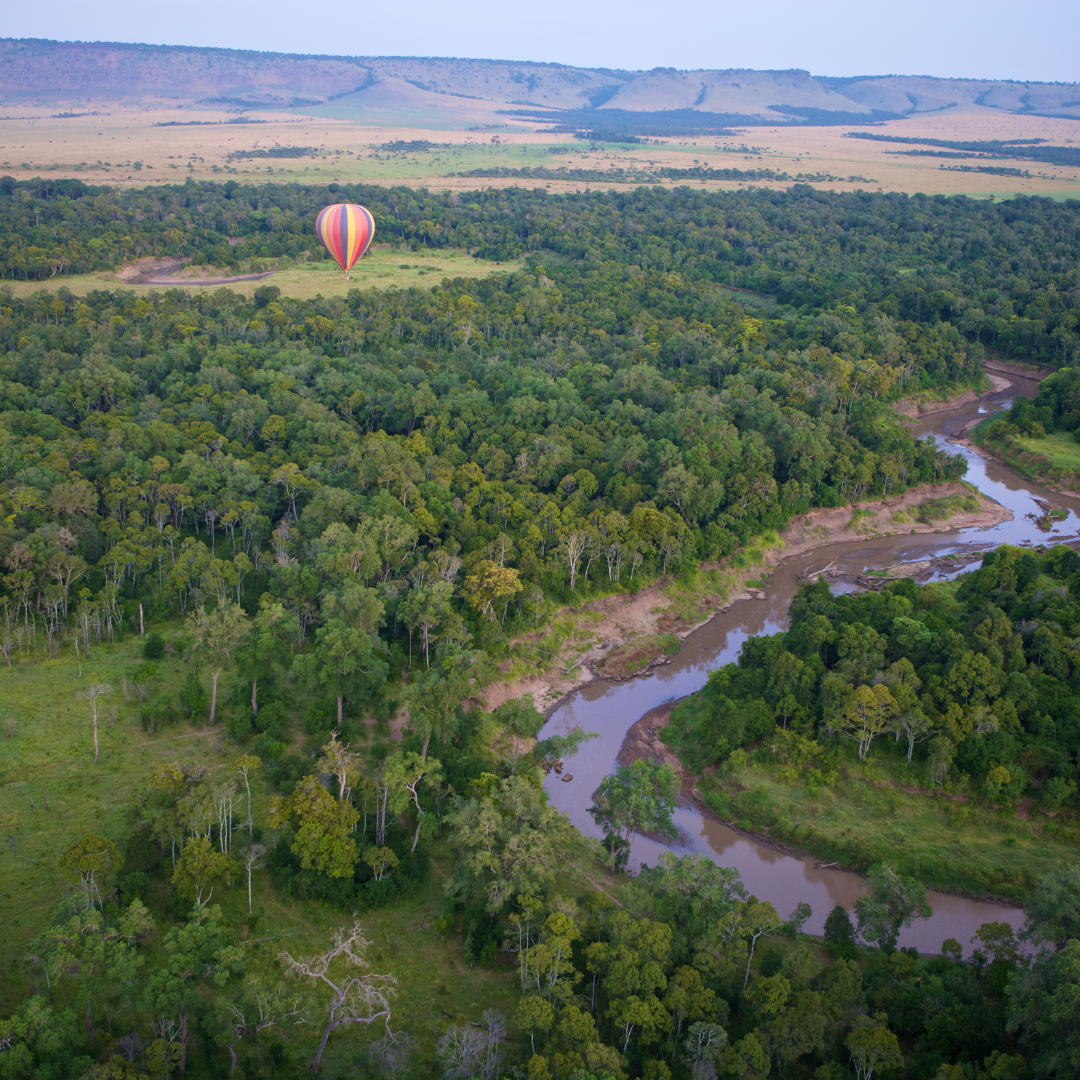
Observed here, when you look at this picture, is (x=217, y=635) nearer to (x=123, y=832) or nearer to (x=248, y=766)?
(x=248, y=766)

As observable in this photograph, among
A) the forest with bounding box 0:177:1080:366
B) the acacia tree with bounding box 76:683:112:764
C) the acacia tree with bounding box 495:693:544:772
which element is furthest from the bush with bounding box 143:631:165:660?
the forest with bounding box 0:177:1080:366

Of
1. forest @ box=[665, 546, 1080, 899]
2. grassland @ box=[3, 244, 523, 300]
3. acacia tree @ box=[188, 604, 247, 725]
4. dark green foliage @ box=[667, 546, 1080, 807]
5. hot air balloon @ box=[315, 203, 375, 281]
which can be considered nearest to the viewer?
forest @ box=[665, 546, 1080, 899]

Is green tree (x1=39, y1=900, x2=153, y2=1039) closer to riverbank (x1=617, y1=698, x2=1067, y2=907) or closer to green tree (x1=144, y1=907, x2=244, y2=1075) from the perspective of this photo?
green tree (x1=144, y1=907, x2=244, y2=1075)

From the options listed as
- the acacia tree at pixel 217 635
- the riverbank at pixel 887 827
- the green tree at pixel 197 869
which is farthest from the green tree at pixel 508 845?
the acacia tree at pixel 217 635

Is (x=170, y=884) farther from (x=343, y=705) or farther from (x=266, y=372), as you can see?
(x=266, y=372)

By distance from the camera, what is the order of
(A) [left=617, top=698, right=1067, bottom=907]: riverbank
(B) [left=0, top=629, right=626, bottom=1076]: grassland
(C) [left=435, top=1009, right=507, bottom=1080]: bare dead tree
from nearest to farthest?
(C) [left=435, top=1009, right=507, bottom=1080]: bare dead tree, (B) [left=0, top=629, right=626, bottom=1076]: grassland, (A) [left=617, top=698, right=1067, bottom=907]: riverbank

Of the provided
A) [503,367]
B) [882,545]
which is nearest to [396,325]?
[503,367]
